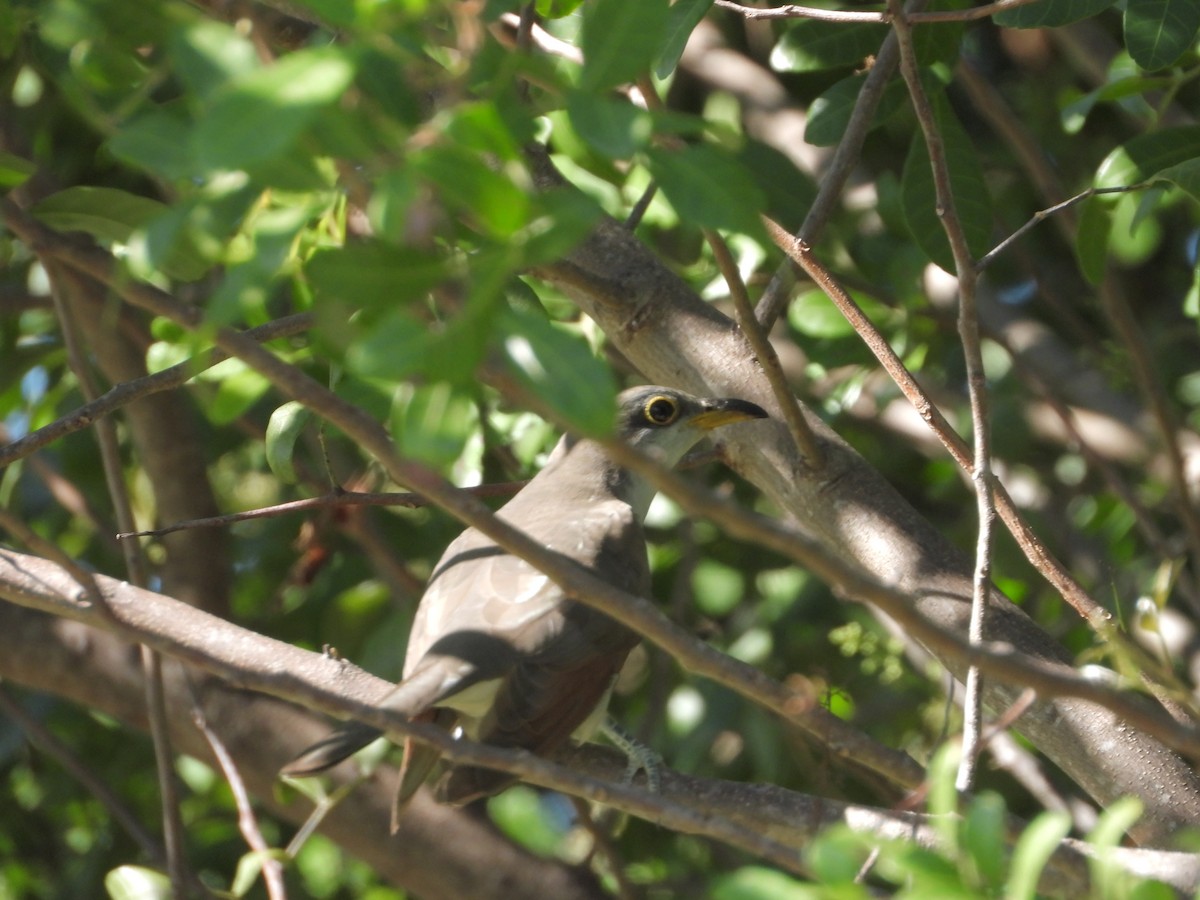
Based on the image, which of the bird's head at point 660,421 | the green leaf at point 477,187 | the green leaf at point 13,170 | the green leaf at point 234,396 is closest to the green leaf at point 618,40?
the green leaf at point 477,187

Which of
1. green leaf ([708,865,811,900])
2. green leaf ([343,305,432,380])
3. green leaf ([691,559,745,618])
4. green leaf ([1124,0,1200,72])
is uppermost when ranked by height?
green leaf ([343,305,432,380])

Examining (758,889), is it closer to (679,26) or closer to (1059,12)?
(679,26)

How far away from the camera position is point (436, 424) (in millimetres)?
1509

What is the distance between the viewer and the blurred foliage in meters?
1.56

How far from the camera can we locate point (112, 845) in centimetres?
642

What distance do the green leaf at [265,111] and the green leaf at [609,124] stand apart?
1.01ft

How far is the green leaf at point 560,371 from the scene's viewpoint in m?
1.49

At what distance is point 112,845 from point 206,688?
7.11 feet

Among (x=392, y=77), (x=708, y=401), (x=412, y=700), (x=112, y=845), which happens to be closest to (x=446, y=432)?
(x=392, y=77)

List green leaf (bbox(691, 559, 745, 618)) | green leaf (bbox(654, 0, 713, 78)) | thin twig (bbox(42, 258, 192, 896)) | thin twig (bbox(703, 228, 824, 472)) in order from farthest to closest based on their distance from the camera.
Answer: green leaf (bbox(691, 559, 745, 618)), thin twig (bbox(42, 258, 192, 896)), green leaf (bbox(654, 0, 713, 78)), thin twig (bbox(703, 228, 824, 472))

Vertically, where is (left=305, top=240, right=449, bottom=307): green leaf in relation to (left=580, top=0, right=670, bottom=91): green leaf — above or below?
below

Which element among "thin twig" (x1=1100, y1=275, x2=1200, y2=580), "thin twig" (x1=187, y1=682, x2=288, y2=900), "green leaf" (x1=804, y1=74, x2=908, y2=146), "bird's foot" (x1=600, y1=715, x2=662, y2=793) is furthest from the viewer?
"thin twig" (x1=1100, y1=275, x2=1200, y2=580)

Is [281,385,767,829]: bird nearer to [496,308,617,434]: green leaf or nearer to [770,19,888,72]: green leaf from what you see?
[770,19,888,72]: green leaf

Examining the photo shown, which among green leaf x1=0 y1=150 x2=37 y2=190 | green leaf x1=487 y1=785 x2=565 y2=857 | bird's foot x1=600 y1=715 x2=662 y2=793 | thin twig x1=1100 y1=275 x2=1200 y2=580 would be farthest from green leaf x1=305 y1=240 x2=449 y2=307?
green leaf x1=487 y1=785 x2=565 y2=857
